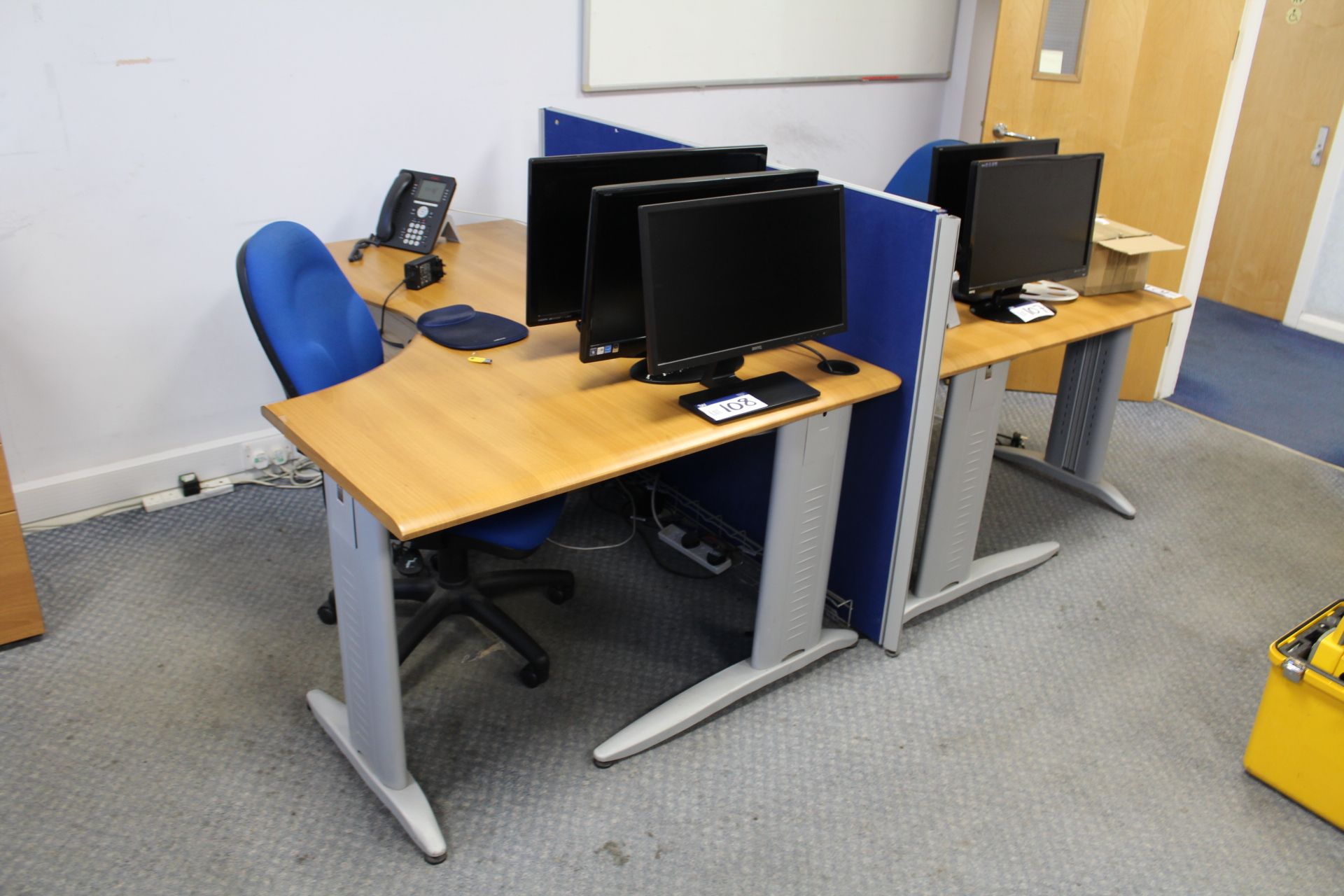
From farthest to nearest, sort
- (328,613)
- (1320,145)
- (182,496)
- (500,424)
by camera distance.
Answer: (1320,145)
(182,496)
(328,613)
(500,424)

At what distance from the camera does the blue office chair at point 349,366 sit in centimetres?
211

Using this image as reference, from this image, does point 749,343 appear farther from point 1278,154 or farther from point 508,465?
point 1278,154

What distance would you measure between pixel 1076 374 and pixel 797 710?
1.60 meters

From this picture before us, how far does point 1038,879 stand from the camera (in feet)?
6.53

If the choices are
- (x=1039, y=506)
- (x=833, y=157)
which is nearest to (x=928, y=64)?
(x=833, y=157)

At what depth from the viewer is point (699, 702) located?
7.62ft

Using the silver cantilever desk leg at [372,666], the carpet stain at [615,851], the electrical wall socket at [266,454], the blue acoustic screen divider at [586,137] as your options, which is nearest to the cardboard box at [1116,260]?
the blue acoustic screen divider at [586,137]

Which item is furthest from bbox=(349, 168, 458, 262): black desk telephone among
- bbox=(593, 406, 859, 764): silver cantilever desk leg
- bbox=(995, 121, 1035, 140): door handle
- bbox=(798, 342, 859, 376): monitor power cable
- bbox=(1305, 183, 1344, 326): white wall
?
bbox=(1305, 183, 1344, 326): white wall

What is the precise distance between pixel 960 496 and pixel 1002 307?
1.85 feet

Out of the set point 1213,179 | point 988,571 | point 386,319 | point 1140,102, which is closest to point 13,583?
point 386,319

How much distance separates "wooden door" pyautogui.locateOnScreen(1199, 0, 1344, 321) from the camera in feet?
14.9

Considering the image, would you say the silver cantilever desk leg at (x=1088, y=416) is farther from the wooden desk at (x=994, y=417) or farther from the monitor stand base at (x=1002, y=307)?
the monitor stand base at (x=1002, y=307)

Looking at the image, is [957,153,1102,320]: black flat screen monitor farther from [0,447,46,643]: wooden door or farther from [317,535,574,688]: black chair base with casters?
[0,447,46,643]: wooden door

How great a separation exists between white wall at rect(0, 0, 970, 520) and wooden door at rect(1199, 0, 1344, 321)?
3356 mm
